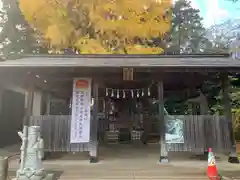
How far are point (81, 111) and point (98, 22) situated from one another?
8.02 meters

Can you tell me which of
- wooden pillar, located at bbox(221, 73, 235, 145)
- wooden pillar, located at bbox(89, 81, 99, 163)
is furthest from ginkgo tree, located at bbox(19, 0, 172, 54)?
wooden pillar, located at bbox(221, 73, 235, 145)

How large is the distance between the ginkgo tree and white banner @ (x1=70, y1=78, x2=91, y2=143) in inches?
268

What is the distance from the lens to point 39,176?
5477 mm

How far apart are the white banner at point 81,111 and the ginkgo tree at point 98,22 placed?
680cm

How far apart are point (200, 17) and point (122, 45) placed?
13.8 meters

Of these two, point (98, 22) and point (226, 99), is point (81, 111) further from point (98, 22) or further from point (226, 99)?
point (98, 22)

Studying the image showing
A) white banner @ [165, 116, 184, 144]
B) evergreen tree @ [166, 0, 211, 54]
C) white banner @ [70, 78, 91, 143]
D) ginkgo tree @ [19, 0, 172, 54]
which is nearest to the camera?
white banner @ [70, 78, 91, 143]

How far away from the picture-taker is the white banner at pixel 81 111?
8008mm

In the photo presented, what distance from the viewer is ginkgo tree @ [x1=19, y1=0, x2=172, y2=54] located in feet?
47.5

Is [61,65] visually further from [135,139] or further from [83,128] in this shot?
[135,139]

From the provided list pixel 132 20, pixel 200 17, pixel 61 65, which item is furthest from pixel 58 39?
pixel 200 17

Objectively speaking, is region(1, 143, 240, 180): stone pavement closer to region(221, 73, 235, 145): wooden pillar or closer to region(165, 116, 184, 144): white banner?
region(165, 116, 184, 144): white banner

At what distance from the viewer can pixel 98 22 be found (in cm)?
1454

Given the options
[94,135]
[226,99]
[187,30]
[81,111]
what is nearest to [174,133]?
[226,99]
